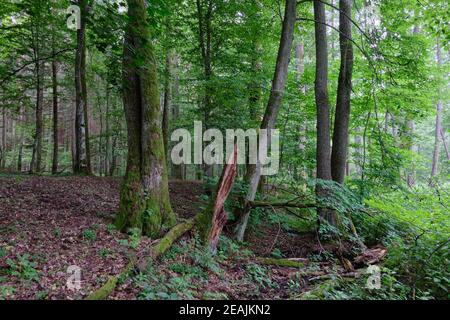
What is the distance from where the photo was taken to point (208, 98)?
407 inches

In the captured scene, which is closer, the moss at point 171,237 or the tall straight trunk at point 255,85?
the moss at point 171,237

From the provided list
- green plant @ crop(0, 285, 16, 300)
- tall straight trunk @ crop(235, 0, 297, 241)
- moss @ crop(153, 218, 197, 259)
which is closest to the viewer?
green plant @ crop(0, 285, 16, 300)

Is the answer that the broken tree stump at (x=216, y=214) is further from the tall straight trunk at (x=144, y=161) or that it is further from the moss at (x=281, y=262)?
the moss at (x=281, y=262)

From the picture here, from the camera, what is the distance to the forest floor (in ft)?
12.8

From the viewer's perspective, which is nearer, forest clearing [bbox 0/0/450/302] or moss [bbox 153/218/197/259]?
forest clearing [bbox 0/0/450/302]

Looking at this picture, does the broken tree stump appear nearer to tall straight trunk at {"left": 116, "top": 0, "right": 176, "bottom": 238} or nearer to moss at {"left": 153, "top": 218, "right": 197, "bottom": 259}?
moss at {"left": 153, "top": 218, "right": 197, "bottom": 259}

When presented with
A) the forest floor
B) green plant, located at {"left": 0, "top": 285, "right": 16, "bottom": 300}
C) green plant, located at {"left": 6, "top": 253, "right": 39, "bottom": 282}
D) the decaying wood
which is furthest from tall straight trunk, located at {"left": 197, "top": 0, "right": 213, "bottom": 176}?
green plant, located at {"left": 0, "top": 285, "right": 16, "bottom": 300}

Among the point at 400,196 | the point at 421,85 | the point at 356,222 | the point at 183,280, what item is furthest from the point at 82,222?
the point at 421,85

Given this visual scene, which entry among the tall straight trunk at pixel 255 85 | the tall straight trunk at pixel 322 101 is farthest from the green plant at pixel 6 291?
the tall straight trunk at pixel 255 85

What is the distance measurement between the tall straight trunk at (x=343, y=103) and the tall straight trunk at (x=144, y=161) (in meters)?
4.95

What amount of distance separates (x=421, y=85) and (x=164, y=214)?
312 inches

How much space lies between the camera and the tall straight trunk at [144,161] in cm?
582

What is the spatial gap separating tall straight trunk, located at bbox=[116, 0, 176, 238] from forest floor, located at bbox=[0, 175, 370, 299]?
1.66 ft

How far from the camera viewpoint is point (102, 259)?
15.1 feet
